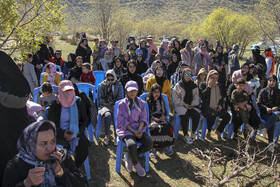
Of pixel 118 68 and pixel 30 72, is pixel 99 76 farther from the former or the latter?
pixel 30 72

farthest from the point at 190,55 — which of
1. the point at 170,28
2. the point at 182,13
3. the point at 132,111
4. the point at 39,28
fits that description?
the point at 182,13

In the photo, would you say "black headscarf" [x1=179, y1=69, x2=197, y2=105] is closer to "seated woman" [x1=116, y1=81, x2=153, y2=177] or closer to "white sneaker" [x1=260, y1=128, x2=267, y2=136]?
"seated woman" [x1=116, y1=81, x2=153, y2=177]

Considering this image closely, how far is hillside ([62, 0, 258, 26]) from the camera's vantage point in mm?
53094

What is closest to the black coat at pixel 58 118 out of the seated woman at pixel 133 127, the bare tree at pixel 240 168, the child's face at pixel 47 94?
the seated woman at pixel 133 127

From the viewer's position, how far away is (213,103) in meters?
4.48

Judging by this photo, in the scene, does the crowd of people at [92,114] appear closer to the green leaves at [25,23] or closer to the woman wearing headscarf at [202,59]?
the green leaves at [25,23]

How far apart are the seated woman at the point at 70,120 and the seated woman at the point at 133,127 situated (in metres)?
0.60

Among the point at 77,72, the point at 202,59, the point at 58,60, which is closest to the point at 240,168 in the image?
the point at 77,72

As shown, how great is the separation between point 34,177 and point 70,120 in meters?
1.58

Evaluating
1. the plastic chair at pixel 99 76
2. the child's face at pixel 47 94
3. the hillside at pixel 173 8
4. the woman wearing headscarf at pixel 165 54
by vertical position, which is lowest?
the child's face at pixel 47 94

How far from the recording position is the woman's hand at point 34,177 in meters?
1.68

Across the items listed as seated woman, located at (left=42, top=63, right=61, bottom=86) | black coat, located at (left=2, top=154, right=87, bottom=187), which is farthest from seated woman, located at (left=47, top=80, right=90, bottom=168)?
seated woman, located at (left=42, top=63, right=61, bottom=86)

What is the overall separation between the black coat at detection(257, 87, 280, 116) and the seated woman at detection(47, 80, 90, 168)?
3.70 meters

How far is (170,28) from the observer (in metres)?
41.1
